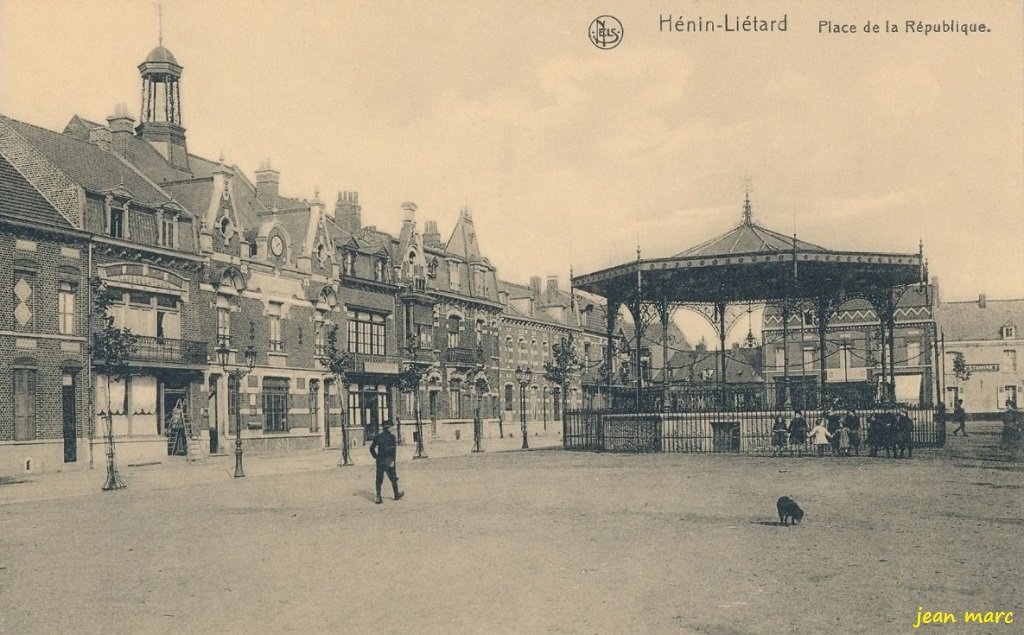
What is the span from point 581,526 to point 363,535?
3.00m

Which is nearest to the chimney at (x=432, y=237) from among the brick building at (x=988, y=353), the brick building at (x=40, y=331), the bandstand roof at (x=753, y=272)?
the bandstand roof at (x=753, y=272)

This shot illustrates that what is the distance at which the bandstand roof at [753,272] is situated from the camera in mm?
26281

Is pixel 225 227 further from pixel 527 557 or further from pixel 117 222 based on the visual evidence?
pixel 527 557

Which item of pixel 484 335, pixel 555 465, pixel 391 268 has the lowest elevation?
pixel 555 465

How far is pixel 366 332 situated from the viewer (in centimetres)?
→ 4169

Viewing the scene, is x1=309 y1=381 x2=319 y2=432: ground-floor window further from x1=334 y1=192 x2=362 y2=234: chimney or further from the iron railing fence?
the iron railing fence

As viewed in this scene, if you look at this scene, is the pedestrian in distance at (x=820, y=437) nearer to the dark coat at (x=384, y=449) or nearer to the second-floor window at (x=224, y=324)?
the dark coat at (x=384, y=449)

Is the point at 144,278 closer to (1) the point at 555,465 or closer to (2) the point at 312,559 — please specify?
(1) the point at 555,465

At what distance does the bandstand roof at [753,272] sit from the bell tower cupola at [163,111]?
17.9m

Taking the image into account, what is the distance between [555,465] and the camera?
24453 mm

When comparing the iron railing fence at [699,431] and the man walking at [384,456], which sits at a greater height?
the man walking at [384,456]

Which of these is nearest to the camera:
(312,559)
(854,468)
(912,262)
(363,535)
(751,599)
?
(751,599)

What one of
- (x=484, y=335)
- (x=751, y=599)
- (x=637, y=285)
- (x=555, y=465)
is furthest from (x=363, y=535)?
(x=484, y=335)

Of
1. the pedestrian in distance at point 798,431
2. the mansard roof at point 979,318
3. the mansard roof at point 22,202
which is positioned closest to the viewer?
the pedestrian in distance at point 798,431
